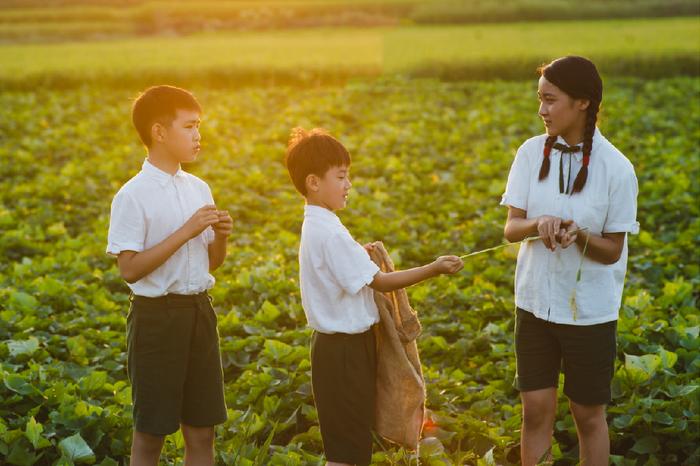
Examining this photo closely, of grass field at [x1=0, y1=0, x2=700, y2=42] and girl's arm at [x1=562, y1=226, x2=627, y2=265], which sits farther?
grass field at [x1=0, y1=0, x2=700, y2=42]

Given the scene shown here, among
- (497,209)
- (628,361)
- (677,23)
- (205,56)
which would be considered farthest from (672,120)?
(677,23)

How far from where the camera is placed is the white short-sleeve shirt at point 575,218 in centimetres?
303

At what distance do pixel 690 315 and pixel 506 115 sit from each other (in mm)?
8778

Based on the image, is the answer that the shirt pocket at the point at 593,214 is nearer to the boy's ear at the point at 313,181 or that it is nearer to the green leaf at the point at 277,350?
Result: the boy's ear at the point at 313,181

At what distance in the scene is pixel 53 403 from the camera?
3967 millimetres

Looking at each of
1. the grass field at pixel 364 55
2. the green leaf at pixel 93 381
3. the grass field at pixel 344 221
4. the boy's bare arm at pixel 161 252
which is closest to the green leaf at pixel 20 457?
the grass field at pixel 344 221

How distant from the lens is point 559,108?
3053mm

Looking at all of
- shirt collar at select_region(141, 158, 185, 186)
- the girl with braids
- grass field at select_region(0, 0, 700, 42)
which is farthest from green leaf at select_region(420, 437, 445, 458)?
grass field at select_region(0, 0, 700, 42)

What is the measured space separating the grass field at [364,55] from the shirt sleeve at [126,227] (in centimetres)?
1767

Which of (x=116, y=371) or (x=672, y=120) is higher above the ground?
(x=672, y=120)

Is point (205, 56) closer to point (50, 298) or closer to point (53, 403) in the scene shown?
point (50, 298)

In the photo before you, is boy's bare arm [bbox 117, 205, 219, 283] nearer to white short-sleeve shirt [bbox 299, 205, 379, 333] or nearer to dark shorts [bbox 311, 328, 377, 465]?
white short-sleeve shirt [bbox 299, 205, 379, 333]

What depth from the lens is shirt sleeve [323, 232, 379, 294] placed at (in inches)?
112

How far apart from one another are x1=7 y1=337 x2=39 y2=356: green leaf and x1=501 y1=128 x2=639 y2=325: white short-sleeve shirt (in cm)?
260
